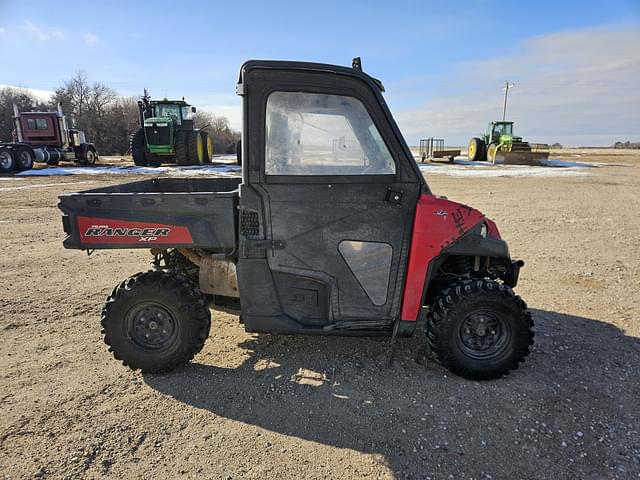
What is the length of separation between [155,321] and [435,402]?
86.5 inches

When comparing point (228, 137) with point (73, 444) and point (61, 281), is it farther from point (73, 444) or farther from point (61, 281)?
point (73, 444)

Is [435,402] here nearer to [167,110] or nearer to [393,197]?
[393,197]

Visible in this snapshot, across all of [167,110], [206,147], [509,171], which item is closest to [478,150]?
[509,171]

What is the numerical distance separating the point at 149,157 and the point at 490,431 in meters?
22.4

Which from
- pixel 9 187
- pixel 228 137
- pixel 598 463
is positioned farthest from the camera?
pixel 228 137

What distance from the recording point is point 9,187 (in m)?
13.4

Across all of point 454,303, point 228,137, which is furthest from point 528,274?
point 228,137

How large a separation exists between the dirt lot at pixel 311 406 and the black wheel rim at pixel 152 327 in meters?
0.25

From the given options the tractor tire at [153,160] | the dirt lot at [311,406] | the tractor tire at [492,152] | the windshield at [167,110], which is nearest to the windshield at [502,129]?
the tractor tire at [492,152]

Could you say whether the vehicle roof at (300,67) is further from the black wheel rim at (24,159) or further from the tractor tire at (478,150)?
the tractor tire at (478,150)

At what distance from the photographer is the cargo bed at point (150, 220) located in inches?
116

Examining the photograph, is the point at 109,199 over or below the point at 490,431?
over

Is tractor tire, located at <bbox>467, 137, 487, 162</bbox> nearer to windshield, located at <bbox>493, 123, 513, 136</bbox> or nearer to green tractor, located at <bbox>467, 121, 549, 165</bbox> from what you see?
green tractor, located at <bbox>467, 121, 549, 165</bbox>

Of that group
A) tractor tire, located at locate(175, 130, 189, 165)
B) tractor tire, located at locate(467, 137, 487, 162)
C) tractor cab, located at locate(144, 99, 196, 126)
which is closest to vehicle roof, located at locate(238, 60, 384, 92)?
tractor tire, located at locate(175, 130, 189, 165)
